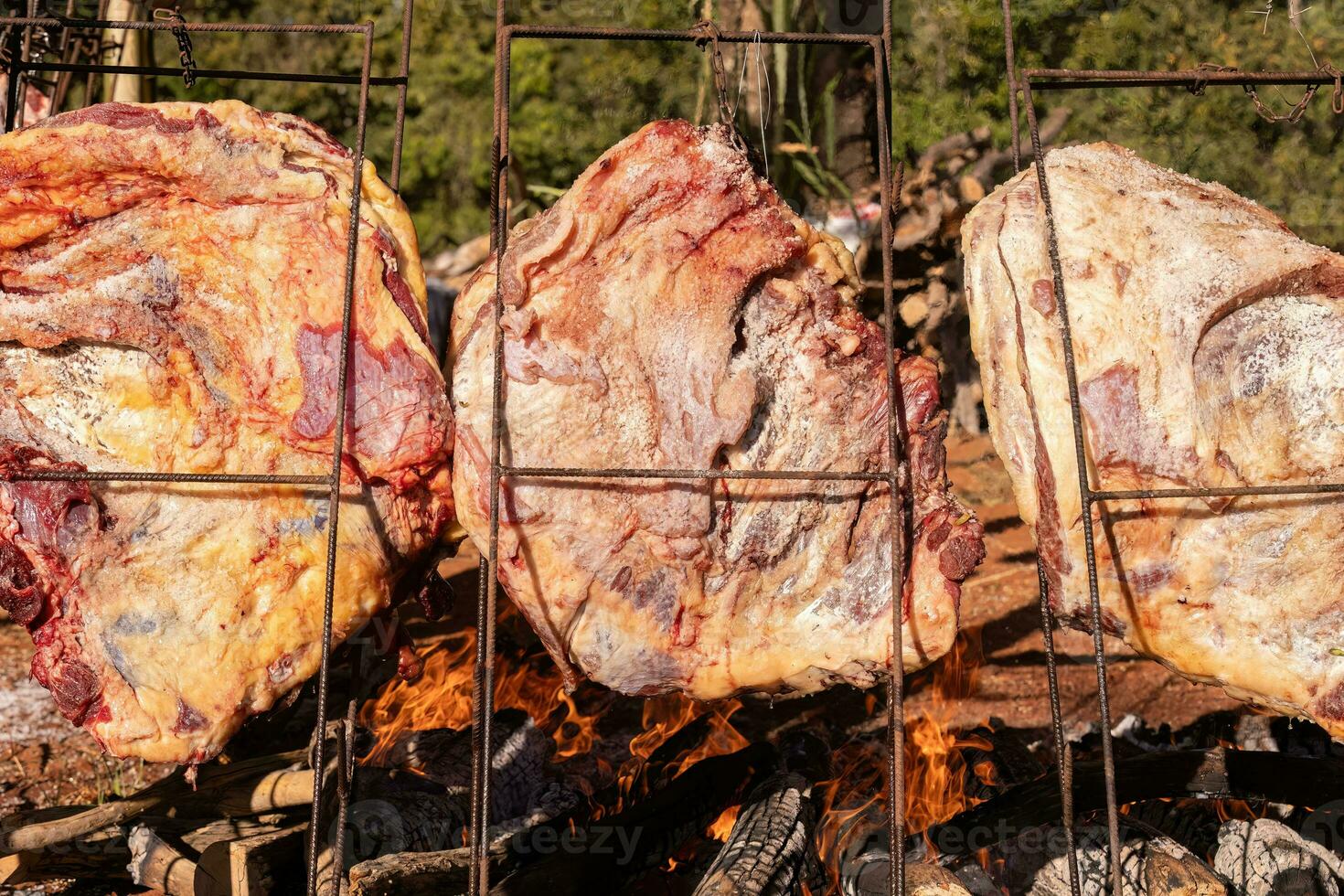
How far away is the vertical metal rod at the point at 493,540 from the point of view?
2.86 m

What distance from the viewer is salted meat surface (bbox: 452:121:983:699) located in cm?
302

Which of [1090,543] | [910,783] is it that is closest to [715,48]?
[1090,543]

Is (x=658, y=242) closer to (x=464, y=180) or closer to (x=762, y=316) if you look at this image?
(x=762, y=316)

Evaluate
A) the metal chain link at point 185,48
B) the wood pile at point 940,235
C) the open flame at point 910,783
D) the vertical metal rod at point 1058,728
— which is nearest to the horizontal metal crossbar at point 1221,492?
the vertical metal rod at point 1058,728

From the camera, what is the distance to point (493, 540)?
9.71 feet

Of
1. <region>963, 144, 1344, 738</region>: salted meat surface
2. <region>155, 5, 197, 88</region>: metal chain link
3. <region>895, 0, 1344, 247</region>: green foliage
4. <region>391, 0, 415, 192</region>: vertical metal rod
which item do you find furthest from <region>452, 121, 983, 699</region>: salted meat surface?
<region>895, 0, 1344, 247</region>: green foliage

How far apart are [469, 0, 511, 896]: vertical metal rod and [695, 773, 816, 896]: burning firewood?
676 mm

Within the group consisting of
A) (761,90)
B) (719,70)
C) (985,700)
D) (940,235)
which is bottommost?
(985,700)

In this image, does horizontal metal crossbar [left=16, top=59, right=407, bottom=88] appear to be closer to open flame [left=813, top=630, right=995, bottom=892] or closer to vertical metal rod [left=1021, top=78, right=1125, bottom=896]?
vertical metal rod [left=1021, top=78, right=1125, bottom=896]

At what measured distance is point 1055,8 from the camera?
26.3 feet

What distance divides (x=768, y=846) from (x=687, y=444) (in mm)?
1241

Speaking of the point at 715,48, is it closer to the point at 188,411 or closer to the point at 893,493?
the point at 893,493

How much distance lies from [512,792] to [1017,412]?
7.64 feet

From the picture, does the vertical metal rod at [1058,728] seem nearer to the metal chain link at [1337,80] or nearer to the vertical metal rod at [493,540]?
the metal chain link at [1337,80]
